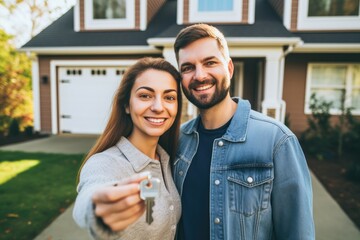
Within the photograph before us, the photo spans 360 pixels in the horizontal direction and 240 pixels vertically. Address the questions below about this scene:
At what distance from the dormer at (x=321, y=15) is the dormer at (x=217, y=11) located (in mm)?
1336

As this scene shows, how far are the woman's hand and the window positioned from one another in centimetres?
874

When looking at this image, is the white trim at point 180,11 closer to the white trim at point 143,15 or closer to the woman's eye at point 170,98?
the white trim at point 143,15

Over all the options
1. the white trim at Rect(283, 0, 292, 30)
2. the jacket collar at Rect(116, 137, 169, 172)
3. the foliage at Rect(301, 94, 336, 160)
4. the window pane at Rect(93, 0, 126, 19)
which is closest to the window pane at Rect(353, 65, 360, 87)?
the foliage at Rect(301, 94, 336, 160)

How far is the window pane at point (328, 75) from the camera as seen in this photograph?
27.9 ft

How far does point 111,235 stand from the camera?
36.5 inches

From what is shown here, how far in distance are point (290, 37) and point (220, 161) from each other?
6228 millimetres

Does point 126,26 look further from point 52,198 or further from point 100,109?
point 52,198

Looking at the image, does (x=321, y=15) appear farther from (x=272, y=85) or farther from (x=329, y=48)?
(x=272, y=85)

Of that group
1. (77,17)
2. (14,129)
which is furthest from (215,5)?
(14,129)

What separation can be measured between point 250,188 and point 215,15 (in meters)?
7.49

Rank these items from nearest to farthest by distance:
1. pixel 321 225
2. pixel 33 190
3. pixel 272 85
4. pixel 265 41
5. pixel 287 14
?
pixel 321 225 → pixel 33 190 → pixel 265 41 → pixel 272 85 → pixel 287 14

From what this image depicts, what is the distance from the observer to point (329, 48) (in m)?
7.82

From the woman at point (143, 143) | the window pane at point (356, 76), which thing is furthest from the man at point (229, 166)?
the window pane at point (356, 76)

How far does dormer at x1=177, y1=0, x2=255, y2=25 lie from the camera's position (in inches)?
312
